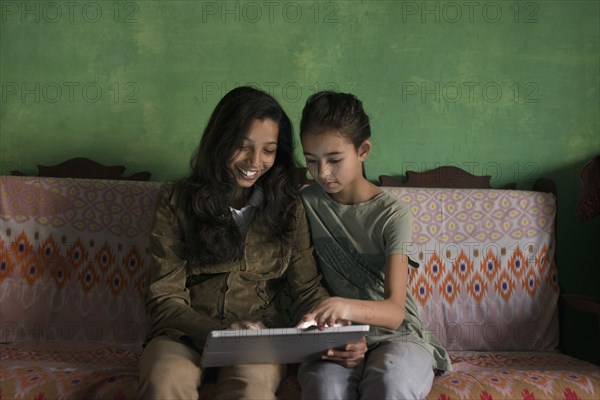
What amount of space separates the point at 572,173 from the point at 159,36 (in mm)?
1729

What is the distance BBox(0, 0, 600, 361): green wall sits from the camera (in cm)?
231

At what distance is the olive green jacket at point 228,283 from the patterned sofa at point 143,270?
0.36 metres

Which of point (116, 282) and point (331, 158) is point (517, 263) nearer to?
point (331, 158)

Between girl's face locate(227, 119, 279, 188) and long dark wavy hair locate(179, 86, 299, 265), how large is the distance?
0.05 feet

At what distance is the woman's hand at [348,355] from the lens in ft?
4.92

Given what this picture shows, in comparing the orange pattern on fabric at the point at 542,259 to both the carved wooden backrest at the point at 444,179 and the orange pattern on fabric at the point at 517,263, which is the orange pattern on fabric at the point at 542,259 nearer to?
the orange pattern on fabric at the point at 517,263

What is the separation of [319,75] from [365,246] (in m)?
0.86

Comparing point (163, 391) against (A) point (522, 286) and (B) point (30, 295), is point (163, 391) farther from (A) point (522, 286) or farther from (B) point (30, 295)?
(A) point (522, 286)

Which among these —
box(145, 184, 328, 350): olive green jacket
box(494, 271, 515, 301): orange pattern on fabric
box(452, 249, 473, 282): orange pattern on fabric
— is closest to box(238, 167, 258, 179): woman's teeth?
box(145, 184, 328, 350): olive green jacket

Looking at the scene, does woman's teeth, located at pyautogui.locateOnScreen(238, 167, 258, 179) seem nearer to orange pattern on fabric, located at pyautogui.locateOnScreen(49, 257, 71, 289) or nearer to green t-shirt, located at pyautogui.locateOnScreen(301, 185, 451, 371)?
green t-shirt, located at pyautogui.locateOnScreen(301, 185, 451, 371)

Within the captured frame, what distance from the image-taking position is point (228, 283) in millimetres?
1702

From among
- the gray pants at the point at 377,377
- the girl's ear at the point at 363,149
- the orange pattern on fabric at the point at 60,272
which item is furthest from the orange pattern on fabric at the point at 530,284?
the orange pattern on fabric at the point at 60,272

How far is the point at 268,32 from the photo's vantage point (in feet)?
7.66

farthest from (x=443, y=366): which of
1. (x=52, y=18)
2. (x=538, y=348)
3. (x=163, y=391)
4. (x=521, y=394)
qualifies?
(x=52, y=18)
